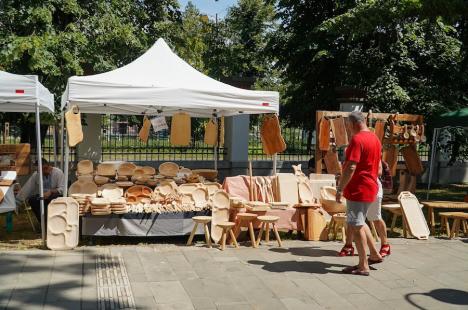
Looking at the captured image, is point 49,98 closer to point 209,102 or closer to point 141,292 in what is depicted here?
point 209,102

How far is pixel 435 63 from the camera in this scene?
12969 mm

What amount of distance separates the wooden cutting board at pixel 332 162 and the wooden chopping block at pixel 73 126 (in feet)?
14.5

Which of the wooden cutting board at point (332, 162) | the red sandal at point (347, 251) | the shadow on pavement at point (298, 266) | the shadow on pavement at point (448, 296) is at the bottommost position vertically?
the shadow on pavement at point (448, 296)

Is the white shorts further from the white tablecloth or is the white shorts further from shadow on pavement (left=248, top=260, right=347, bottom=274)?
the white tablecloth

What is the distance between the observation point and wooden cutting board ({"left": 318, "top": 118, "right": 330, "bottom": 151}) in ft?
28.8

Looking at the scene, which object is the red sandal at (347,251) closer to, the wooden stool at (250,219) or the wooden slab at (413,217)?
the wooden stool at (250,219)

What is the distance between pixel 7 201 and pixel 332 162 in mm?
5436

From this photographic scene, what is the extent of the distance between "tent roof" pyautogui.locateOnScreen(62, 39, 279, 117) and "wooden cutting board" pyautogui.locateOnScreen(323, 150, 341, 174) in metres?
1.72

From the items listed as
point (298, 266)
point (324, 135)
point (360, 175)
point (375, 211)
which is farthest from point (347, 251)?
point (324, 135)

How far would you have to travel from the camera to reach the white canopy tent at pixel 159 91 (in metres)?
6.61

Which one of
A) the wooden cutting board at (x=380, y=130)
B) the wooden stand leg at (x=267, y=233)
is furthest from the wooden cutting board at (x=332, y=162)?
the wooden stand leg at (x=267, y=233)

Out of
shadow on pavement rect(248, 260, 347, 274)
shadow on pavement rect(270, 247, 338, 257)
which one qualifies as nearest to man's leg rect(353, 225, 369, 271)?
shadow on pavement rect(248, 260, 347, 274)

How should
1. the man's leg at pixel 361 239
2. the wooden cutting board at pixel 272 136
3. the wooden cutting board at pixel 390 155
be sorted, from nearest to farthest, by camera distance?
the man's leg at pixel 361 239
the wooden cutting board at pixel 272 136
the wooden cutting board at pixel 390 155

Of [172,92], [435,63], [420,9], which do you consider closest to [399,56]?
[435,63]
